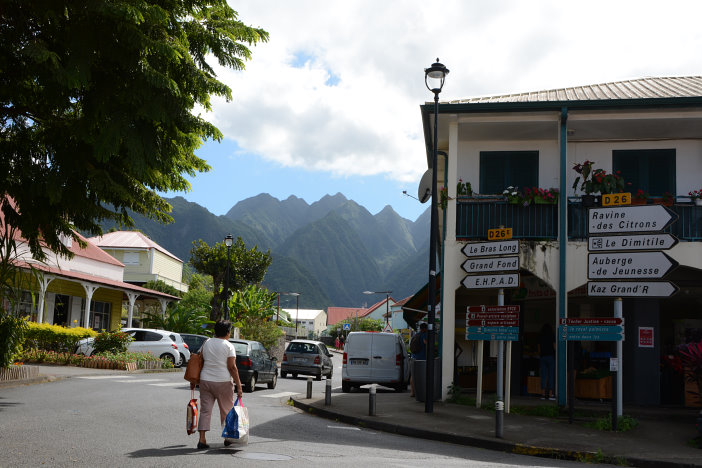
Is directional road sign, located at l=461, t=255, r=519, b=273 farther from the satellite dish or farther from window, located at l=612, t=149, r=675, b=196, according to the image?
window, located at l=612, t=149, r=675, b=196

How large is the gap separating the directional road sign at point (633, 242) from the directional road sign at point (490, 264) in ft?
5.83

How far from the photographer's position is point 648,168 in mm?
16891

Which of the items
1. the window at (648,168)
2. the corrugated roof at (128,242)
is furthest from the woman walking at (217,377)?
the corrugated roof at (128,242)

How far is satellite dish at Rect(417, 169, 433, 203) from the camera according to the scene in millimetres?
18406

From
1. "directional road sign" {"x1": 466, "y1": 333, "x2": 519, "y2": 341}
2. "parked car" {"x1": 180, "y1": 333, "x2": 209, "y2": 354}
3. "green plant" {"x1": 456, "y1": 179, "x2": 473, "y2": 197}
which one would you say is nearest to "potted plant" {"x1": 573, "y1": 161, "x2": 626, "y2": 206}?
"green plant" {"x1": 456, "y1": 179, "x2": 473, "y2": 197}

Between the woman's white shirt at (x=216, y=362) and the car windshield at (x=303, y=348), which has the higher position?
the woman's white shirt at (x=216, y=362)

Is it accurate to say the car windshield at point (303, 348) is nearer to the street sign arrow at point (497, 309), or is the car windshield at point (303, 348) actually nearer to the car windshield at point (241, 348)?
the car windshield at point (241, 348)

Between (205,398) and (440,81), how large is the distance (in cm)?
854

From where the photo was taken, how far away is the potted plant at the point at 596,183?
15203mm

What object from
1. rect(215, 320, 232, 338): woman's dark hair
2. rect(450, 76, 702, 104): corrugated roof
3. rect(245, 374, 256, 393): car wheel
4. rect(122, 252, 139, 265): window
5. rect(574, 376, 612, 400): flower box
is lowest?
rect(245, 374, 256, 393): car wheel

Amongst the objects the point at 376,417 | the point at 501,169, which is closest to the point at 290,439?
the point at 376,417

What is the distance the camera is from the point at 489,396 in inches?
670

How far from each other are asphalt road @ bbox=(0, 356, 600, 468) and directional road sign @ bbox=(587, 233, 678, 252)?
478cm

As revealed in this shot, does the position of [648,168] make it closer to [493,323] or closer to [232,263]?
[493,323]
